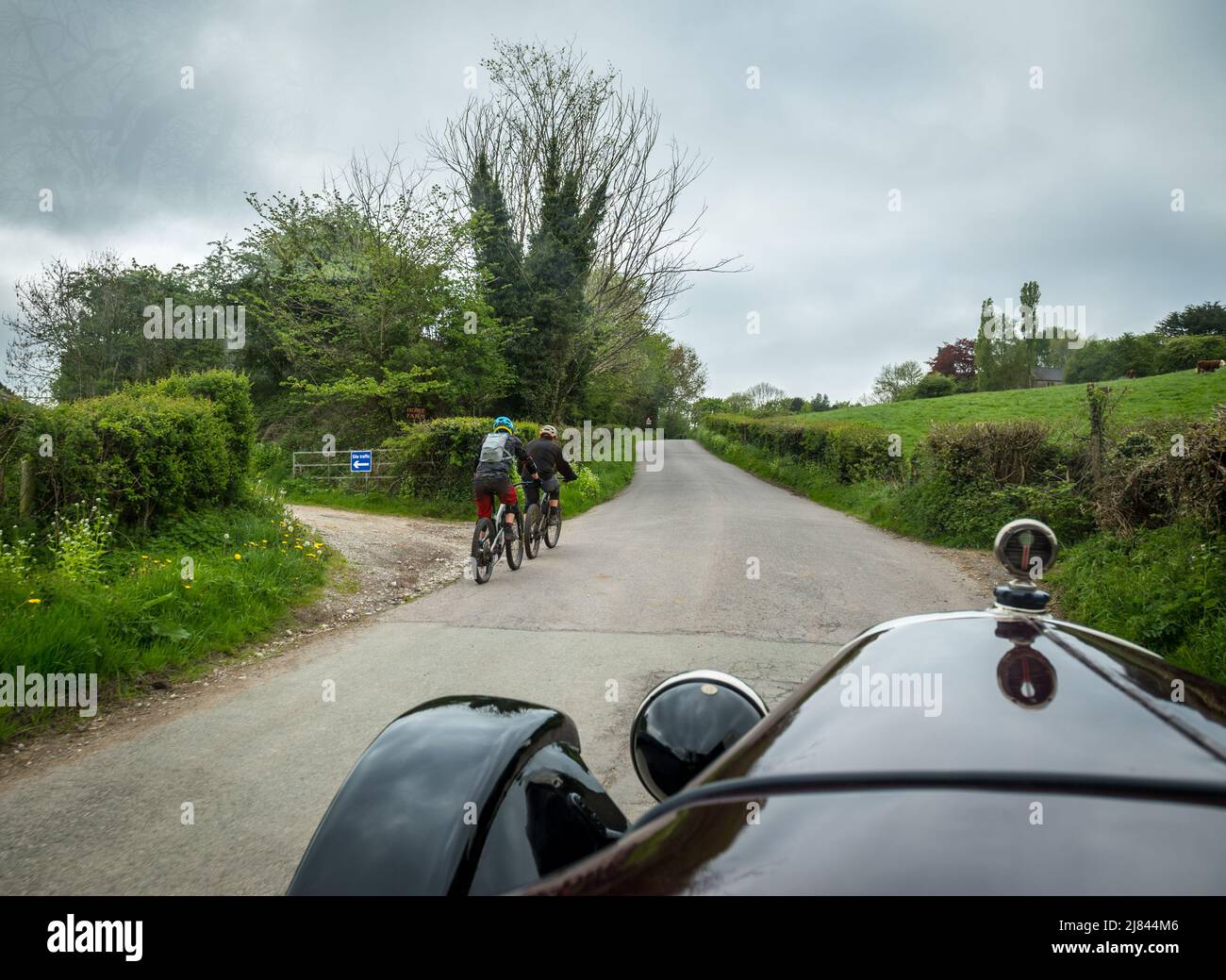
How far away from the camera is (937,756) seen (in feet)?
3.16

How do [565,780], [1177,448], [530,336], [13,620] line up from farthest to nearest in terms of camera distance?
1. [530,336]
2. [1177,448]
3. [13,620]
4. [565,780]

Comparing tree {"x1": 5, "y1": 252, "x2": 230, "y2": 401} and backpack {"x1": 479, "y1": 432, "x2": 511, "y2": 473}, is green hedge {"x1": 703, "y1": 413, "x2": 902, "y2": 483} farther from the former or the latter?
tree {"x1": 5, "y1": 252, "x2": 230, "y2": 401}

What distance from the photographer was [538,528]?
1070 centimetres

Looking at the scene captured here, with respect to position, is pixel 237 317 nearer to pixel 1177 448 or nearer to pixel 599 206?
pixel 599 206

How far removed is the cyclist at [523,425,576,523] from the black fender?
8.73 m

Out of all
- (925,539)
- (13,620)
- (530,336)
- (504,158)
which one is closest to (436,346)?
(530,336)

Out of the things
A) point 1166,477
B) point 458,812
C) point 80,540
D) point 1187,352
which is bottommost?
point 458,812

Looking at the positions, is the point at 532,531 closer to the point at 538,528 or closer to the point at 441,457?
the point at 538,528

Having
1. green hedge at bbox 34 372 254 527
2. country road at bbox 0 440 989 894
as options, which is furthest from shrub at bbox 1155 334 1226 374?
green hedge at bbox 34 372 254 527

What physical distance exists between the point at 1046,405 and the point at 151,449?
3967 centimetres

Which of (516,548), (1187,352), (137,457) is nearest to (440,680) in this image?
(137,457)

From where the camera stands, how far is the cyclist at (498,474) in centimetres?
898

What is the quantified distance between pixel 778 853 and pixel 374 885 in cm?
99

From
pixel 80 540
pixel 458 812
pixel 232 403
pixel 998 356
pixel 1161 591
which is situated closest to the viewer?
pixel 458 812
